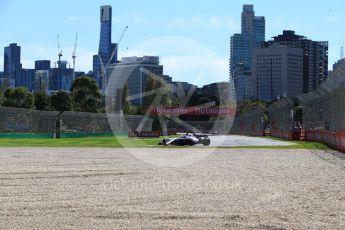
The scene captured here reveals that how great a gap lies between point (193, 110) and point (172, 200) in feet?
501

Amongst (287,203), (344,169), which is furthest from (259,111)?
(287,203)

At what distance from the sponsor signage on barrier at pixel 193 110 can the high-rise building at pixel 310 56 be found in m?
20.9

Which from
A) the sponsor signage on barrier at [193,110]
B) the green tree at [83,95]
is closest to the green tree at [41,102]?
the green tree at [83,95]

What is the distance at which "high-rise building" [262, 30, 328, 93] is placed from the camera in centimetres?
13862

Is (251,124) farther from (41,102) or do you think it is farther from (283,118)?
(41,102)

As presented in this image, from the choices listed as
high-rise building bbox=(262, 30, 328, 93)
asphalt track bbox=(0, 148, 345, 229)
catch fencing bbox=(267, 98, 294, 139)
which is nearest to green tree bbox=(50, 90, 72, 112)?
high-rise building bbox=(262, 30, 328, 93)

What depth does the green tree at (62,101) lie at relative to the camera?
413 ft

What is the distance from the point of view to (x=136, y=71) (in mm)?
142250

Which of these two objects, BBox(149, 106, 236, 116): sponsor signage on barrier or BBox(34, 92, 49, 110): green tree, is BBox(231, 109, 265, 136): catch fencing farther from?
BBox(34, 92, 49, 110): green tree

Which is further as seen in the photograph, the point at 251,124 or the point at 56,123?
the point at 251,124

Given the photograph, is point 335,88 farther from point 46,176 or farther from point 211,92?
point 211,92

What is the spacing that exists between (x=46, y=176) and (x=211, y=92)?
159765 millimetres

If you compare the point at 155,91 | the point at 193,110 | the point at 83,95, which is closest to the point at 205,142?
the point at 83,95

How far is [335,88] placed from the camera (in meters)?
39.5
